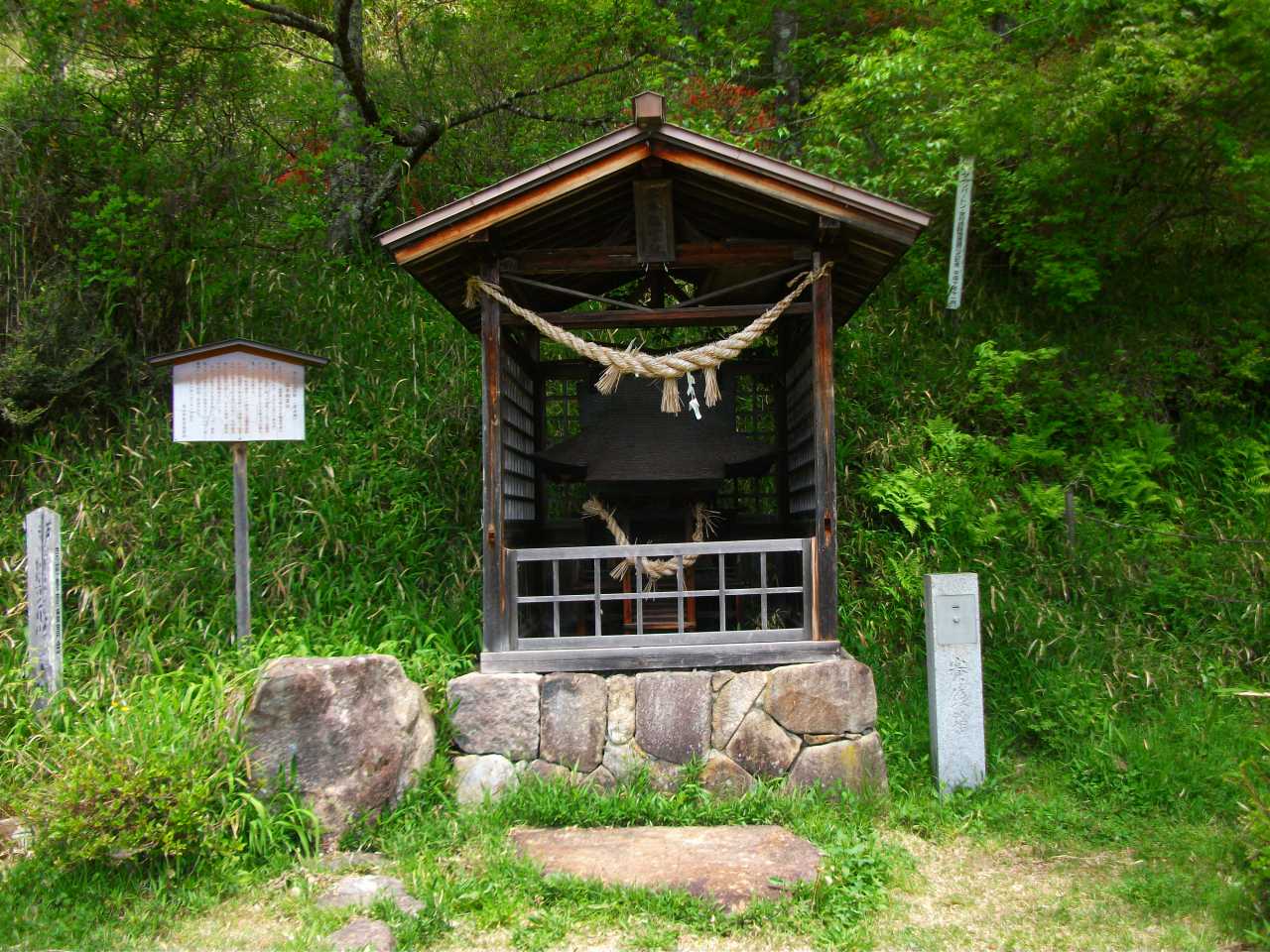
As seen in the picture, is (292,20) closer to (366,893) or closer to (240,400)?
(240,400)

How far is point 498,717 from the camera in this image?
5.61 metres

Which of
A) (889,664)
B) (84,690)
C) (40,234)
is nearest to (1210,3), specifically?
(889,664)

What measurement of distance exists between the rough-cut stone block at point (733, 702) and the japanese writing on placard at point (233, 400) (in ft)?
10.4

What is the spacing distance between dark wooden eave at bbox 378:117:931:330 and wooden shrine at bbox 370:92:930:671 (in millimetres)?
15

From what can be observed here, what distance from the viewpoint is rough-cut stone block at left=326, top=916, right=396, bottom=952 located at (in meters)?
3.89

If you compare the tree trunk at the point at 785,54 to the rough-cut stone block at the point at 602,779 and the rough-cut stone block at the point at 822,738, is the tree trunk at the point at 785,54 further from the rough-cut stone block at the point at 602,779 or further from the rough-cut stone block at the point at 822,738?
the rough-cut stone block at the point at 602,779

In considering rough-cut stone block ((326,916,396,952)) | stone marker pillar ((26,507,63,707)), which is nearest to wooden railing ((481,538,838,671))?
rough-cut stone block ((326,916,396,952))

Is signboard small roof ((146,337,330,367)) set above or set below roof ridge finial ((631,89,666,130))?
below

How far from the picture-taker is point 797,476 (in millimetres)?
7324

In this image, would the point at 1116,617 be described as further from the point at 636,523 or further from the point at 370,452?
the point at 370,452

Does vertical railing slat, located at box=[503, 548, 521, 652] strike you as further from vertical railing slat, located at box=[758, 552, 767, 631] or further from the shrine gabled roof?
the shrine gabled roof

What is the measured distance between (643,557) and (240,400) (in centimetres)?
278

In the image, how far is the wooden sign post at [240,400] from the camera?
565 centimetres

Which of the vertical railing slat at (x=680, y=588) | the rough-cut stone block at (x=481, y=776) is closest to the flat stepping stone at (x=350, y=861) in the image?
the rough-cut stone block at (x=481, y=776)
